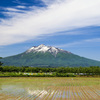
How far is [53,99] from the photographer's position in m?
26.7

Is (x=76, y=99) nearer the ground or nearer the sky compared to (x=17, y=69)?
nearer the ground

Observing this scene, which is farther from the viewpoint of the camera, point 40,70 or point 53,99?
point 40,70

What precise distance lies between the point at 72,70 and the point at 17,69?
36118 mm

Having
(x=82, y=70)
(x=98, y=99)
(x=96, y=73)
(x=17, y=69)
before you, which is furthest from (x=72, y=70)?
(x=98, y=99)

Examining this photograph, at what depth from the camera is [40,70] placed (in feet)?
387

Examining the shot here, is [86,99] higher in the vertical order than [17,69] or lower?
lower

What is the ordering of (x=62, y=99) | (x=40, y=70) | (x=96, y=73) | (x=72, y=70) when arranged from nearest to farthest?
(x=62, y=99) < (x=96, y=73) < (x=72, y=70) < (x=40, y=70)

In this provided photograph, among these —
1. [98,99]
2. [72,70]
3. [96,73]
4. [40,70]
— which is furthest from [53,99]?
[40,70]

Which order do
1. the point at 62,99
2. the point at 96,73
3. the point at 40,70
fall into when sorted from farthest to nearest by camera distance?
the point at 40,70
the point at 96,73
the point at 62,99

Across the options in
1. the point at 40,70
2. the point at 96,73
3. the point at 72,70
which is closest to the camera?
the point at 96,73

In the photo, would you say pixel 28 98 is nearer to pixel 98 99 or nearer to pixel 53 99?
pixel 53 99

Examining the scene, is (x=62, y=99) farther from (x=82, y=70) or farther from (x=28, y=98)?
(x=82, y=70)

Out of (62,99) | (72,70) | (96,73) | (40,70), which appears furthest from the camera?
(40,70)

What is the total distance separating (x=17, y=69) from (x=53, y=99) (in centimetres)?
9586
